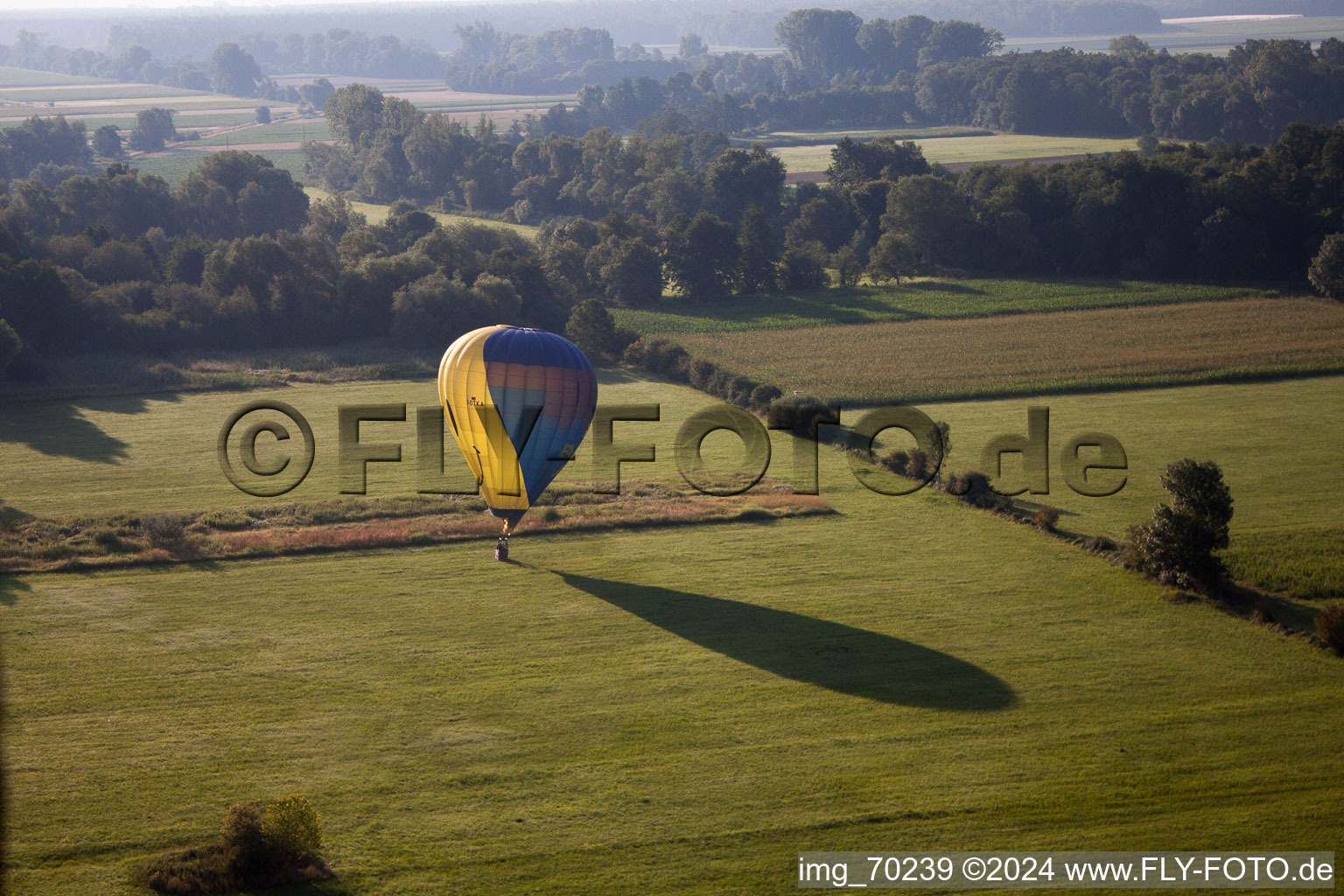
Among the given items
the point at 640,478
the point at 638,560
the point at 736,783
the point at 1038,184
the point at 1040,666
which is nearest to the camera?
the point at 736,783

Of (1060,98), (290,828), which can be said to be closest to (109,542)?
(290,828)

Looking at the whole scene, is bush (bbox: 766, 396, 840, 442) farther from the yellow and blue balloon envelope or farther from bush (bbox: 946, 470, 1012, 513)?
the yellow and blue balloon envelope

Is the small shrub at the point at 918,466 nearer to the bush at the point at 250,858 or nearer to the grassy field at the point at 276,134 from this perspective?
the bush at the point at 250,858

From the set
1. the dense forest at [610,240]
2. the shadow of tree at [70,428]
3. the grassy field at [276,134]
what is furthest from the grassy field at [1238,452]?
the grassy field at [276,134]

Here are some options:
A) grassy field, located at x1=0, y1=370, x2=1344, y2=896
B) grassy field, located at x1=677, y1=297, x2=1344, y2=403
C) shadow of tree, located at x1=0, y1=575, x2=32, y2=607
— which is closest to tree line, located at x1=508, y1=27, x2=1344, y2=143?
grassy field, located at x1=677, y1=297, x2=1344, y2=403

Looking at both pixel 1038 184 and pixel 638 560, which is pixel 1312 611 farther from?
pixel 1038 184

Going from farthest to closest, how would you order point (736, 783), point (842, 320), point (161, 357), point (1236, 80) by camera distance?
1. point (1236, 80)
2. point (842, 320)
3. point (161, 357)
4. point (736, 783)

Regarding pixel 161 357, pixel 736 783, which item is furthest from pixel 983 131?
pixel 736 783

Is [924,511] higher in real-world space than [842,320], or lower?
lower
